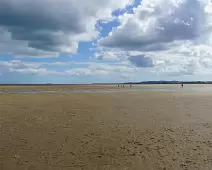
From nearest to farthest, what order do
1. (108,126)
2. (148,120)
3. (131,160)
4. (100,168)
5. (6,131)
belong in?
(100,168) → (131,160) → (6,131) → (108,126) → (148,120)

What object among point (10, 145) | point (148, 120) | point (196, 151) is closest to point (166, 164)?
point (196, 151)

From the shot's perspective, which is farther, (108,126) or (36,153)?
(108,126)

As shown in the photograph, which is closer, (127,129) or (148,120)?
(127,129)

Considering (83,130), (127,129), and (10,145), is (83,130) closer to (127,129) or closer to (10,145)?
(127,129)

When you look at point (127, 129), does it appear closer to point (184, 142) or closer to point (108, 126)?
point (108, 126)

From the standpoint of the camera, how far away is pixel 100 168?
838 centimetres

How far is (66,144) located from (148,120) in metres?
7.77

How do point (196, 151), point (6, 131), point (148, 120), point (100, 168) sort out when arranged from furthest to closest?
point (148, 120) → point (6, 131) → point (196, 151) → point (100, 168)

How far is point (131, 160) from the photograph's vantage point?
29.8 feet

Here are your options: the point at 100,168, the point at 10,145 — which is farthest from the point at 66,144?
the point at 100,168

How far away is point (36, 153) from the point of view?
9.94 m

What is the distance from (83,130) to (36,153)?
4488 millimetres

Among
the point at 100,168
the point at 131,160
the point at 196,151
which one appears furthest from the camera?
the point at 196,151

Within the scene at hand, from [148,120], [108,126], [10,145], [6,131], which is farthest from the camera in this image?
[148,120]
